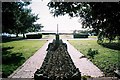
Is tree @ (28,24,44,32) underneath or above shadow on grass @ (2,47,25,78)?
above

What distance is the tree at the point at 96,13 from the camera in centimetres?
988

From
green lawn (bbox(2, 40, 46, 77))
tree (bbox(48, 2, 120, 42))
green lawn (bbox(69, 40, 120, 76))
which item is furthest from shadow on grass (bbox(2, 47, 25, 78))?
green lawn (bbox(69, 40, 120, 76))

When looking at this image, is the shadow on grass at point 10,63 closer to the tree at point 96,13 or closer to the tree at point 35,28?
the tree at point 96,13

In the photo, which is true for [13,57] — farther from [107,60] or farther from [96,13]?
[96,13]

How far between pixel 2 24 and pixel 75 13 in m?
14.8

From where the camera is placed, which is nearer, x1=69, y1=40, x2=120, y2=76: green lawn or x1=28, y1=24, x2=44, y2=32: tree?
x1=69, y1=40, x2=120, y2=76: green lawn

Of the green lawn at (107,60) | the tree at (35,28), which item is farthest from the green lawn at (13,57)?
the tree at (35,28)

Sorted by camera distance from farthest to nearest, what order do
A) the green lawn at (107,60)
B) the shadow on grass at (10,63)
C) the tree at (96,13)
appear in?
the green lawn at (107,60), the shadow on grass at (10,63), the tree at (96,13)

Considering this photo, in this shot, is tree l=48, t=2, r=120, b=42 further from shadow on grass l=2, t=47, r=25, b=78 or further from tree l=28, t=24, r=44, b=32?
tree l=28, t=24, r=44, b=32

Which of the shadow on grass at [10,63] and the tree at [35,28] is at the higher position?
→ the tree at [35,28]

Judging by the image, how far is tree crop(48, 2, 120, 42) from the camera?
988 cm

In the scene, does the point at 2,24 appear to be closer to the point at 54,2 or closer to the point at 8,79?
the point at 54,2

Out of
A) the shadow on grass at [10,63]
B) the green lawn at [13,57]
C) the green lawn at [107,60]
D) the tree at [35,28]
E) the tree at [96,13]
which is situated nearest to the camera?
the tree at [96,13]

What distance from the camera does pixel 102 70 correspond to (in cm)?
1143
